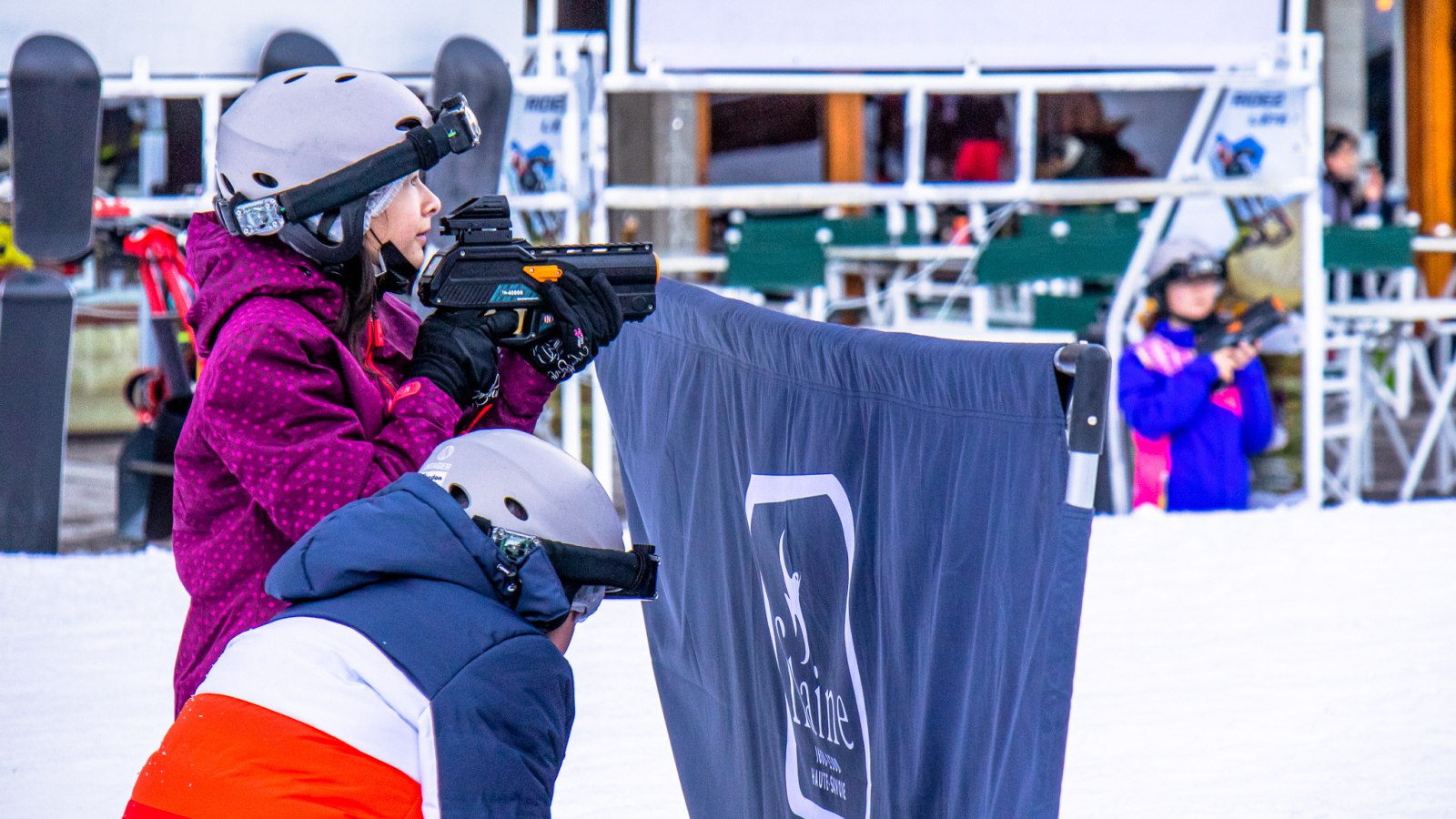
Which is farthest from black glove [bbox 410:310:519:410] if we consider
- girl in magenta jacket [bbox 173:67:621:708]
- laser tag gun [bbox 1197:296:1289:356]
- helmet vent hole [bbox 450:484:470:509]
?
laser tag gun [bbox 1197:296:1289:356]

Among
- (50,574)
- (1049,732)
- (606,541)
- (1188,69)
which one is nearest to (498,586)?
(606,541)

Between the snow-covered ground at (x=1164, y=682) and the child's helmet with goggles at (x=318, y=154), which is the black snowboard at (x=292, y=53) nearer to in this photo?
the snow-covered ground at (x=1164, y=682)

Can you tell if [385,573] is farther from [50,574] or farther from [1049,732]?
[50,574]

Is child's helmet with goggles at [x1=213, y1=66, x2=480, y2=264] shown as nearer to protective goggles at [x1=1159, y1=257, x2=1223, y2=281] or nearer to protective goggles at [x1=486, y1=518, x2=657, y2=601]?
protective goggles at [x1=486, y1=518, x2=657, y2=601]

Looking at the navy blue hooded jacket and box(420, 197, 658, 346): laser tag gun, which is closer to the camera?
the navy blue hooded jacket

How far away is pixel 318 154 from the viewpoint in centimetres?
180

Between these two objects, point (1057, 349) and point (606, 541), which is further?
point (606, 541)

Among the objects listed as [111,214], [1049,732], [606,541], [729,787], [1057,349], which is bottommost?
[729,787]

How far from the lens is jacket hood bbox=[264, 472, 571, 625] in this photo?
1.39 metres

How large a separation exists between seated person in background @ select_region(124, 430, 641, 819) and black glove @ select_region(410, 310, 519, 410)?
0.35 metres

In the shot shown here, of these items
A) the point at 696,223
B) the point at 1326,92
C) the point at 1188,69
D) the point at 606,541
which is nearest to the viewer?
the point at 606,541

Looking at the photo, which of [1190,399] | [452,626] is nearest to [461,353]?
[452,626]

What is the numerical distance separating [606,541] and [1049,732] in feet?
2.19

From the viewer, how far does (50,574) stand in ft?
14.5
